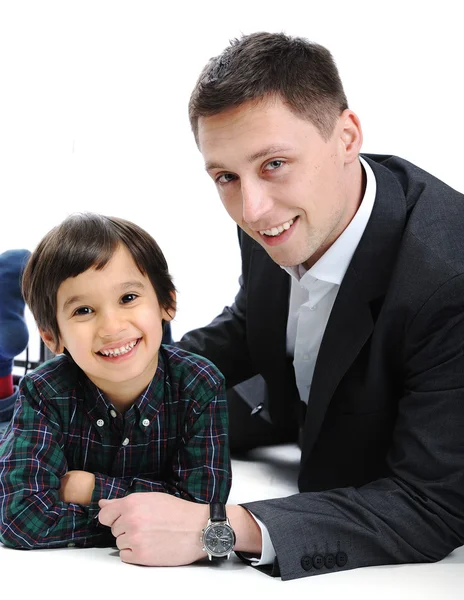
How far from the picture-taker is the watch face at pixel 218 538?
1581 mm

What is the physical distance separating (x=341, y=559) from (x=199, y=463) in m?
0.33

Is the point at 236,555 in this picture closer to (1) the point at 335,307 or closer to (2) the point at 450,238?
(1) the point at 335,307

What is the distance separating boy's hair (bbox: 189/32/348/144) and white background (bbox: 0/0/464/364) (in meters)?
0.98

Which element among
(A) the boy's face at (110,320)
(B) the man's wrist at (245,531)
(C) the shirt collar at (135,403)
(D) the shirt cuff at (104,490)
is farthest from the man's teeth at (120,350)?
(B) the man's wrist at (245,531)

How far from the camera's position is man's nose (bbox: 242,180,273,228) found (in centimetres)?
173

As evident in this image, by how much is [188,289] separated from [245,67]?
1.54 meters

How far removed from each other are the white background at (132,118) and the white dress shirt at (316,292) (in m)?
0.84

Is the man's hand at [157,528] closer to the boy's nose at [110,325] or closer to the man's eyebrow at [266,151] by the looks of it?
the boy's nose at [110,325]

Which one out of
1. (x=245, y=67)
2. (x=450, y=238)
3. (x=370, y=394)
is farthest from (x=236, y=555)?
(x=245, y=67)

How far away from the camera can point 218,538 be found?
1583 millimetres

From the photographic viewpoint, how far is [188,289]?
3.21m

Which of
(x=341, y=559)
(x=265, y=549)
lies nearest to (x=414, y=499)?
(x=341, y=559)

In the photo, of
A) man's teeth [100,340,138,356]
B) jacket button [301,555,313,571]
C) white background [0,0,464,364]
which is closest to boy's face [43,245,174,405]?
man's teeth [100,340,138,356]

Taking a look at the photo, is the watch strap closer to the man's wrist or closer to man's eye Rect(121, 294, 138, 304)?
the man's wrist
